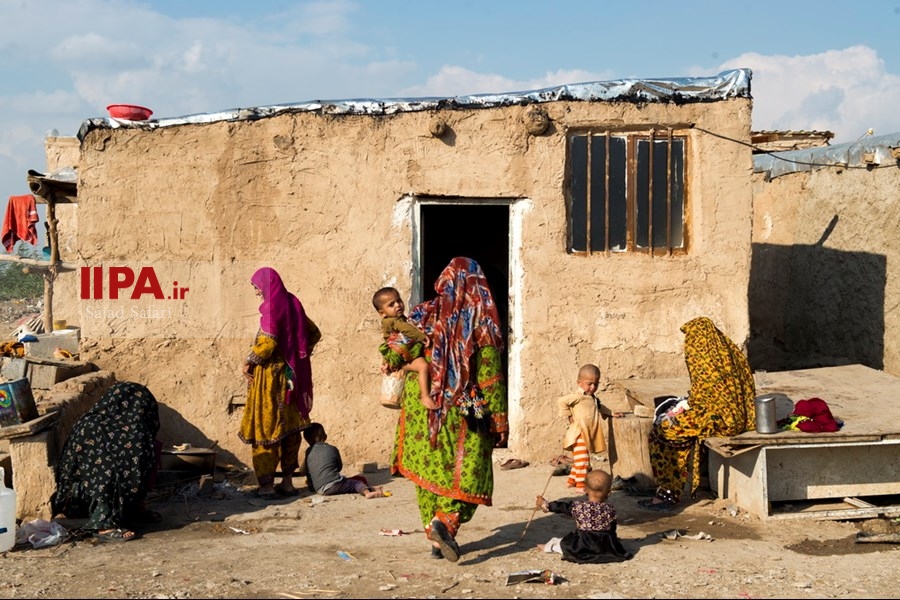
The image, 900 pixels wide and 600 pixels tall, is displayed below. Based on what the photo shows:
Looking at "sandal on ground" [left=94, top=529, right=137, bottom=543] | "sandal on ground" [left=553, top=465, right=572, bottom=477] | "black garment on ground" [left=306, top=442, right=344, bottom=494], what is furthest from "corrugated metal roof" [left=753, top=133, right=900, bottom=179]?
"sandal on ground" [left=94, top=529, right=137, bottom=543]

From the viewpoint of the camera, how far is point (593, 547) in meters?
5.38

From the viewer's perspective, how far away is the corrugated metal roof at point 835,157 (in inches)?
372

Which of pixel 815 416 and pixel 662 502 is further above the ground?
pixel 815 416

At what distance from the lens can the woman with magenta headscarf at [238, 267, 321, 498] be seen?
6.92m

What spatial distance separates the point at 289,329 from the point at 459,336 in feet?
6.87

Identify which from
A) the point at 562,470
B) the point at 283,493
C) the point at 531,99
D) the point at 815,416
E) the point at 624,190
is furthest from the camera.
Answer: the point at 624,190

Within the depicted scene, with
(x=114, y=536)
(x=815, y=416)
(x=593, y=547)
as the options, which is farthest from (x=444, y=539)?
(x=815, y=416)

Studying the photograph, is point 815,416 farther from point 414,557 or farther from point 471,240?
point 471,240

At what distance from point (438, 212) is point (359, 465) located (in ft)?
16.6

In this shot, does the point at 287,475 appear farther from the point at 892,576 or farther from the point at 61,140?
the point at 61,140

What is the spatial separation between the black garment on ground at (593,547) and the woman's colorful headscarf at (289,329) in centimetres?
246

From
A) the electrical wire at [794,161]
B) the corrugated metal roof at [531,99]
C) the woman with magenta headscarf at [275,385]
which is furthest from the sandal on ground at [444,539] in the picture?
the electrical wire at [794,161]

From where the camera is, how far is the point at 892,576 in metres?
5.18

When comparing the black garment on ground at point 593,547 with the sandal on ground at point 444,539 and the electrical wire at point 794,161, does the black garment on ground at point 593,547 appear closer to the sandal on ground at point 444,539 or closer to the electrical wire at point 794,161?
the sandal on ground at point 444,539
